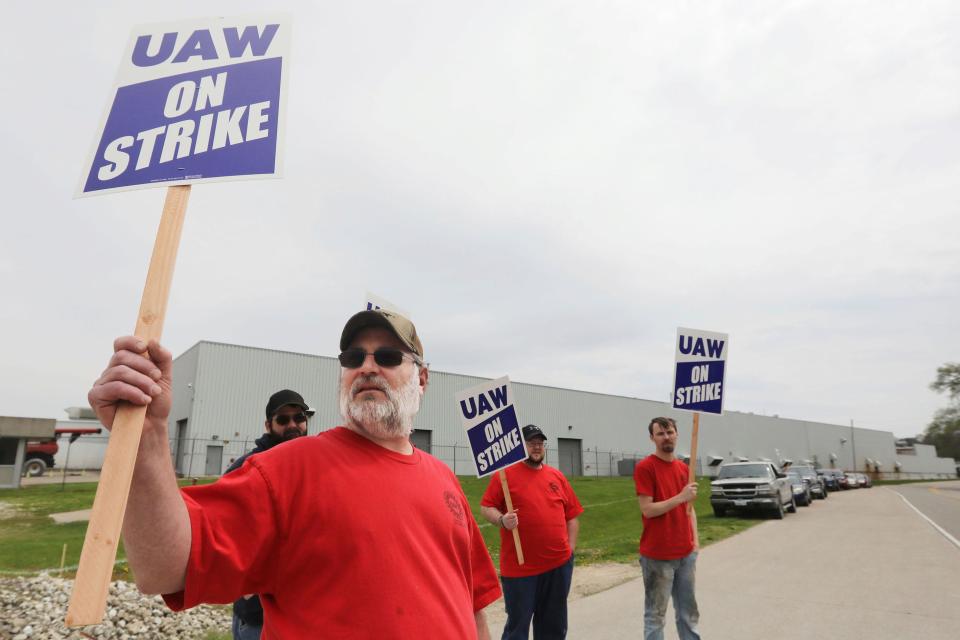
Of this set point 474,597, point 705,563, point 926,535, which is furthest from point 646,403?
point 474,597

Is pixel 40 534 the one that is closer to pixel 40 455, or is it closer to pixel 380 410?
pixel 380 410

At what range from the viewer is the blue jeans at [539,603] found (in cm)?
509

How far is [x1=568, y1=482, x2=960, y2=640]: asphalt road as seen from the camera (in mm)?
6645

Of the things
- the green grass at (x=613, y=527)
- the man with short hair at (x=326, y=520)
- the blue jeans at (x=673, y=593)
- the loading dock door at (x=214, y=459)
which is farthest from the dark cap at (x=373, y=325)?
the loading dock door at (x=214, y=459)

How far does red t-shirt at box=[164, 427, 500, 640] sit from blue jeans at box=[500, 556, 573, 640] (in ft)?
11.1

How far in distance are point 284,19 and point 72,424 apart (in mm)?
55558

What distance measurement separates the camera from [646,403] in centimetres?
5859

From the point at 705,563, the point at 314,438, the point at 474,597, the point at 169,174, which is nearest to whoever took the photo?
the point at 169,174

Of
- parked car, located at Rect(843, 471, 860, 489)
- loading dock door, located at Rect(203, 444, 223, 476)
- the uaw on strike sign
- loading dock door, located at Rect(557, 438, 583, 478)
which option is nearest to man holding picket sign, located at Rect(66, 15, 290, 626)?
the uaw on strike sign

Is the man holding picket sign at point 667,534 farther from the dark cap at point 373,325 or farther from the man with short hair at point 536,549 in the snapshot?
the dark cap at point 373,325

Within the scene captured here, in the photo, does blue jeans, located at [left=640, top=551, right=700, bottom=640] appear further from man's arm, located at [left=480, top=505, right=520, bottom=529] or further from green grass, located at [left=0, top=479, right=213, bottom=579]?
green grass, located at [left=0, top=479, right=213, bottom=579]

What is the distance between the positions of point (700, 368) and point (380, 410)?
16.2 ft

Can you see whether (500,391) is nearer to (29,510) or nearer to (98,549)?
(98,549)

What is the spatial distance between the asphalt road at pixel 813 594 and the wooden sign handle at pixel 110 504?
627 cm
